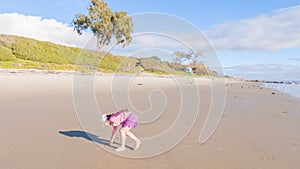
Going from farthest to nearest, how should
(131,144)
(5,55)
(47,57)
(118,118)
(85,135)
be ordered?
1. (47,57)
2. (5,55)
3. (85,135)
4. (131,144)
5. (118,118)

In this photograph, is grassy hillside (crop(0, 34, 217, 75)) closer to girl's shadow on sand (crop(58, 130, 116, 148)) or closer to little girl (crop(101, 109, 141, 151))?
girl's shadow on sand (crop(58, 130, 116, 148))

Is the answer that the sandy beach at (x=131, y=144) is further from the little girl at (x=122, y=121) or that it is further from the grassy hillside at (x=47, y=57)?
the grassy hillside at (x=47, y=57)

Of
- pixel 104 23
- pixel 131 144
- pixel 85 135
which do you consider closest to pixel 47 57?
pixel 104 23

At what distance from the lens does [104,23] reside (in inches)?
1633

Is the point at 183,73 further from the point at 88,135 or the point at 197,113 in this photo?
the point at 88,135

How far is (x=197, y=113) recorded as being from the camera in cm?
938

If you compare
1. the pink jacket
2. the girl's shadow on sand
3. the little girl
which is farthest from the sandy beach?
the pink jacket

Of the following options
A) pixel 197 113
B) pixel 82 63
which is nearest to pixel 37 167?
pixel 197 113

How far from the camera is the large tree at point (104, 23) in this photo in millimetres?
40531

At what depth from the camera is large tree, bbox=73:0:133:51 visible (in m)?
40.5

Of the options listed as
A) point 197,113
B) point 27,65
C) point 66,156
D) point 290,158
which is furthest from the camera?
point 27,65

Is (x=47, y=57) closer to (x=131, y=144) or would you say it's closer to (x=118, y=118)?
(x=131, y=144)

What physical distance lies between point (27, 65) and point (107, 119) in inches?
870

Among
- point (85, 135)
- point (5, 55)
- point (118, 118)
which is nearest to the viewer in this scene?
point (118, 118)
